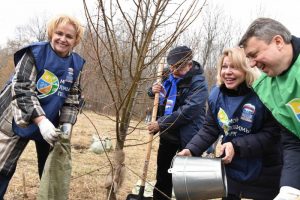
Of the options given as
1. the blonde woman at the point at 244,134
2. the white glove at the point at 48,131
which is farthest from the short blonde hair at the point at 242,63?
the white glove at the point at 48,131

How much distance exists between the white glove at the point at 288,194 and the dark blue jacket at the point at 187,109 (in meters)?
1.50

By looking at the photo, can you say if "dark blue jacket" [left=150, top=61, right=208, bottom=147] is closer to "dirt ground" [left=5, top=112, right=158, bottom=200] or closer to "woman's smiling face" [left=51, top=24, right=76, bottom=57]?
"dirt ground" [left=5, top=112, right=158, bottom=200]

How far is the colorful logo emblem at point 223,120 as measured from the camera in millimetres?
2467

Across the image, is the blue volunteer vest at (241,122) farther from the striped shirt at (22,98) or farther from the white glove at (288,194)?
the striped shirt at (22,98)

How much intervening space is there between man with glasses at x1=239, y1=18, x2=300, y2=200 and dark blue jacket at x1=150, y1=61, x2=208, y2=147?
4.41 feet

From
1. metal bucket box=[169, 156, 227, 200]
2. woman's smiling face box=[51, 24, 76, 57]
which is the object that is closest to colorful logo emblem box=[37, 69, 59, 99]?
woman's smiling face box=[51, 24, 76, 57]

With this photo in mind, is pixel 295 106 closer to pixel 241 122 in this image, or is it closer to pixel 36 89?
pixel 241 122

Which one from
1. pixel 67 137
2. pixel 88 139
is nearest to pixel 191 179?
pixel 67 137

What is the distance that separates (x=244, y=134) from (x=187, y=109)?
1002 mm

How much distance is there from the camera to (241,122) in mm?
2418

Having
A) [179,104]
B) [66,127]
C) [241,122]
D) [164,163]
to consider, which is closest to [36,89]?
[66,127]

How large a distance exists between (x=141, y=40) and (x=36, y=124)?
0.91 m

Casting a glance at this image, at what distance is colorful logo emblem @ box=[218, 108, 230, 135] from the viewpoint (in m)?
2.47

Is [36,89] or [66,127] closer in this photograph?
[36,89]
